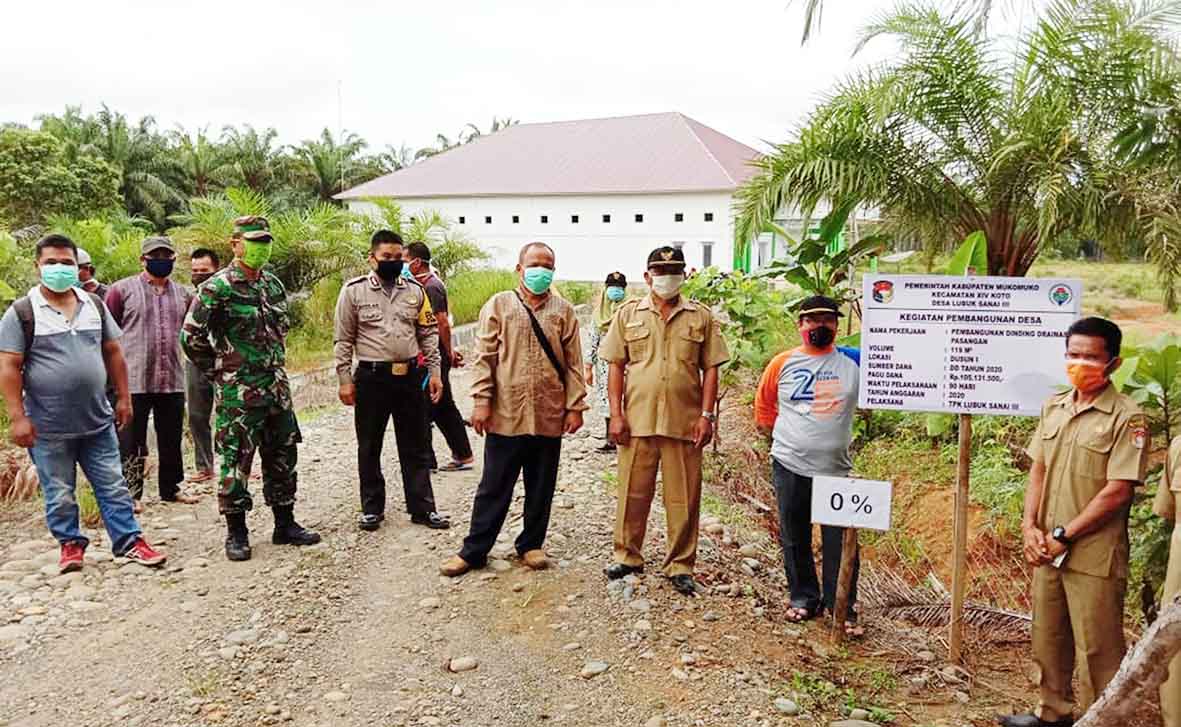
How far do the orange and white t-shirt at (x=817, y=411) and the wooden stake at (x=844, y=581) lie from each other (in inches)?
13.4

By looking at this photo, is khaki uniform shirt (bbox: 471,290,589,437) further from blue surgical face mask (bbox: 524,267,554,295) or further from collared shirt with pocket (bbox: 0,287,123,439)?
collared shirt with pocket (bbox: 0,287,123,439)

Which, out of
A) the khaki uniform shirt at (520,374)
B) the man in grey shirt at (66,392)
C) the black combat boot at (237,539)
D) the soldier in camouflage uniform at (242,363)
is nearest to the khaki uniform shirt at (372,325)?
the soldier in camouflage uniform at (242,363)

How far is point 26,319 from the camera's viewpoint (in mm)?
4523

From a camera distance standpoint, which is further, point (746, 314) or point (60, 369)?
point (746, 314)

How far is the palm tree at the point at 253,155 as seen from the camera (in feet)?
126

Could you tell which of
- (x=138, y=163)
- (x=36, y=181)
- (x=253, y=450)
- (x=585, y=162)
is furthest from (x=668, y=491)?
(x=138, y=163)

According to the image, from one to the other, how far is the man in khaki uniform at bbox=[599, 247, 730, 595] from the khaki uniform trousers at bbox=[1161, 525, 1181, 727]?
6.45 feet

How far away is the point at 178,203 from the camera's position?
3581 centimetres

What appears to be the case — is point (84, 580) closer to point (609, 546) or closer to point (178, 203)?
point (609, 546)

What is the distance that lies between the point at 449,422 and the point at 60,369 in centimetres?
284

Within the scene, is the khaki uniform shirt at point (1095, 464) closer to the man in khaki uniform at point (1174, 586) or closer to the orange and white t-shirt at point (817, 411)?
the man in khaki uniform at point (1174, 586)

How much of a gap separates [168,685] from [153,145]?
37.7m

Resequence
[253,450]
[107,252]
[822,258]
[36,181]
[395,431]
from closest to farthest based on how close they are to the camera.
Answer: [253,450], [395,431], [822,258], [107,252], [36,181]

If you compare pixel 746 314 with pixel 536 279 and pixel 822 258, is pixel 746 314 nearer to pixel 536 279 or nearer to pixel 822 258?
pixel 822 258
